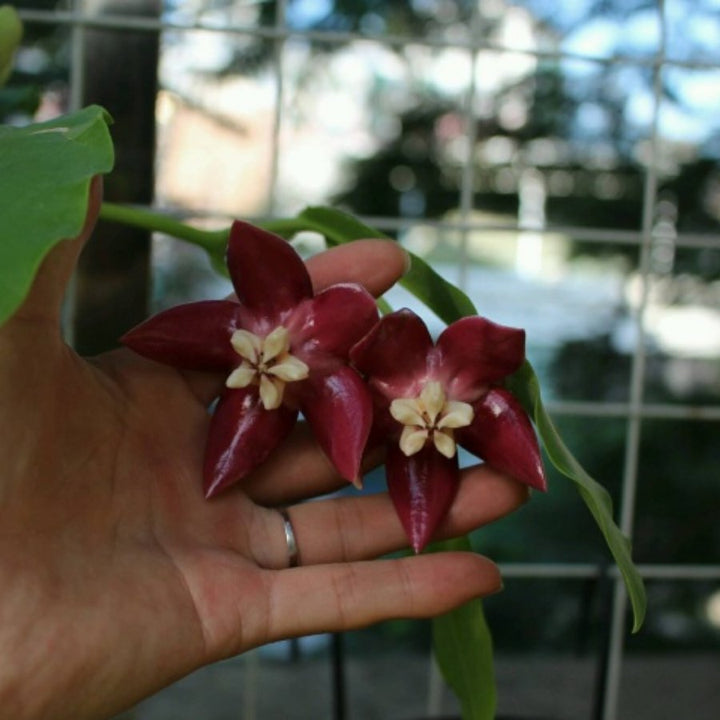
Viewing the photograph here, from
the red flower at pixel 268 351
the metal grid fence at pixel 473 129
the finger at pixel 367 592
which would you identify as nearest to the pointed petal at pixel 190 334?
the red flower at pixel 268 351

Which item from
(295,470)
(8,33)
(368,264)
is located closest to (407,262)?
(368,264)

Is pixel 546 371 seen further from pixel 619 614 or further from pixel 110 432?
pixel 110 432

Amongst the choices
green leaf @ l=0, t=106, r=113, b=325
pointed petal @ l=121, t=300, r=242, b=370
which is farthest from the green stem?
green leaf @ l=0, t=106, r=113, b=325

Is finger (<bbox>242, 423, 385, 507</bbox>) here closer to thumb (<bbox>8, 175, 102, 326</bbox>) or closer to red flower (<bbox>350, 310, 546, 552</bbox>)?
red flower (<bbox>350, 310, 546, 552</bbox>)

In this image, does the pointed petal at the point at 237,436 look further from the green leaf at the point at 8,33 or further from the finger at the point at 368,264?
the green leaf at the point at 8,33

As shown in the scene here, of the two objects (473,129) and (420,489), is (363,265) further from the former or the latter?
(473,129)

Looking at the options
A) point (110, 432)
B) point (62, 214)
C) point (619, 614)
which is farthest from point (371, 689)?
point (62, 214)
